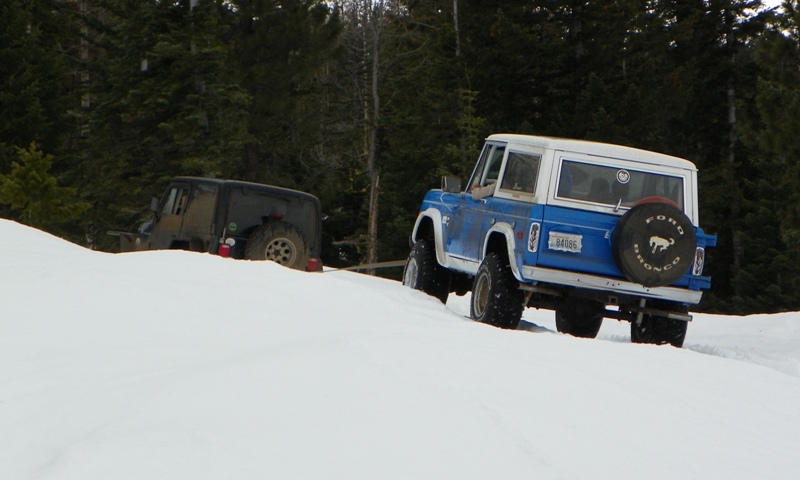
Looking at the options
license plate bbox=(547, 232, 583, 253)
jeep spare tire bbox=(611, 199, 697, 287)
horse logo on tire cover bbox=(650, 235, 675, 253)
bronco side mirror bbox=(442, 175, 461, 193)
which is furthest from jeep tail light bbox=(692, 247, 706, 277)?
bronco side mirror bbox=(442, 175, 461, 193)

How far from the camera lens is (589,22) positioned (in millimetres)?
33844

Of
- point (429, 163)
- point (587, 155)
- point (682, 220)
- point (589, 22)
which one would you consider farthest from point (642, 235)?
point (429, 163)

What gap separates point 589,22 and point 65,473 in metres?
30.8

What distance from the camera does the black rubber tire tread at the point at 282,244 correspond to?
14125 millimetres

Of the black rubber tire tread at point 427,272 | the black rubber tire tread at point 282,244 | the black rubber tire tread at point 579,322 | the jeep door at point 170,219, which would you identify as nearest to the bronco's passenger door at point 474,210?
the black rubber tire tread at point 427,272

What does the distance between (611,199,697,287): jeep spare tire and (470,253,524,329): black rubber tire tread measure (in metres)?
1.06

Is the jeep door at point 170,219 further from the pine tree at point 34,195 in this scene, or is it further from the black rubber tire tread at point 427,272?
the pine tree at point 34,195

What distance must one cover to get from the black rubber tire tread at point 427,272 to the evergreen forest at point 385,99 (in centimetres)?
1641

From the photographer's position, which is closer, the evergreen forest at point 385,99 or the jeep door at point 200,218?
the jeep door at point 200,218

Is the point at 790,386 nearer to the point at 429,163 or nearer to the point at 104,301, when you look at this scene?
the point at 104,301

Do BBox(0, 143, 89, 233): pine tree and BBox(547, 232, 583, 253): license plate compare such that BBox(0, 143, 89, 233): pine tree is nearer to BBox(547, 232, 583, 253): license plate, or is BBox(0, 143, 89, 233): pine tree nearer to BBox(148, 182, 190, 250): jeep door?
BBox(148, 182, 190, 250): jeep door

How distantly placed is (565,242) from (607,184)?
3.01 ft

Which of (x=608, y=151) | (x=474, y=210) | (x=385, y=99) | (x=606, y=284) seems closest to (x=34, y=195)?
(x=385, y=99)

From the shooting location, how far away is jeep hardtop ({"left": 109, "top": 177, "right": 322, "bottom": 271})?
46.8ft
